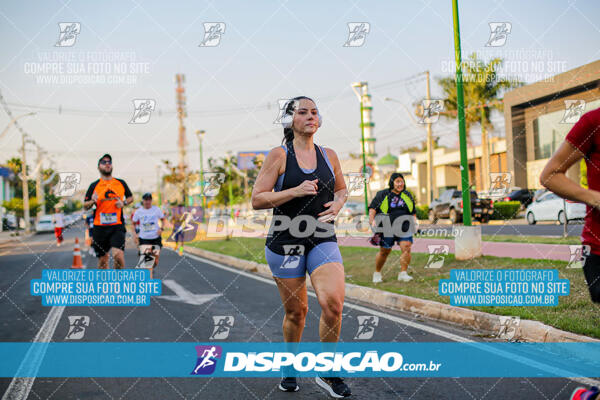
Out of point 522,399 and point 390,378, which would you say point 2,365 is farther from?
point 522,399

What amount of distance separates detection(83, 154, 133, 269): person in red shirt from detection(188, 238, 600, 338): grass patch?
4062mm

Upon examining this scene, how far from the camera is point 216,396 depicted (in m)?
4.17

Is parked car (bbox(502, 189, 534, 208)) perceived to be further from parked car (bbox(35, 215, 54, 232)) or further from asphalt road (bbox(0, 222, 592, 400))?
parked car (bbox(35, 215, 54, 232))

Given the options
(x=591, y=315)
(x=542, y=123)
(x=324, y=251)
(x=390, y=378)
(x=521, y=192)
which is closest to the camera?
(x=324, y=251)

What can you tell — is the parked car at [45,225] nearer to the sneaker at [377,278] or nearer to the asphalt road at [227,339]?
the asphalt road at [227,339]

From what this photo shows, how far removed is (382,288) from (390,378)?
448 cm

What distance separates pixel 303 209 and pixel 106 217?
5204 mm

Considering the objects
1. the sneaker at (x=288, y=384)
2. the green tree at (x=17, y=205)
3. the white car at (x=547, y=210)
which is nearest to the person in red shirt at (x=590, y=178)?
the sneaker at (x=288, y=384)

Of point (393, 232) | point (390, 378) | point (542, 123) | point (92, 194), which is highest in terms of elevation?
point (542, 123)

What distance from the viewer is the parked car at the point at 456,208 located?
2688cm

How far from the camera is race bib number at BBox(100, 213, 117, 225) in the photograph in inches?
322

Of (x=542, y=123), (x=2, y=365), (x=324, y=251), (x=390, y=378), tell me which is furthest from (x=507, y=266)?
A: (x=542, y=123)

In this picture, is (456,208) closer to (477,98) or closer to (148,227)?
(477,98)

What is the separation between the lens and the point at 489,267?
31.1 ft
